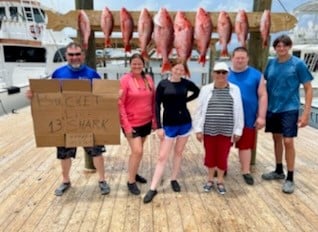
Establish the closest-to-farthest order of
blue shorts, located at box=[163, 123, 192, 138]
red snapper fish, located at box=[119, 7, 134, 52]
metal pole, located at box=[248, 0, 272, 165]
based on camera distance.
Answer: red snapper fish, located at box=[119, 7, 134, 52], blue shorts, located at box=[163, 123, 192, 138], metal pole, located at box=[248, 0, 272, 165]

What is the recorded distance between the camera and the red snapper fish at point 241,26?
121 inches

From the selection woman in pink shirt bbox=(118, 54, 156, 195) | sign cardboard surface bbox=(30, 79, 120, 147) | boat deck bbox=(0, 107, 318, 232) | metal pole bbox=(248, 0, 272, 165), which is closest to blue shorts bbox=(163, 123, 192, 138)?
woman in pink shirt bbox=(118, 54, 156, 195)

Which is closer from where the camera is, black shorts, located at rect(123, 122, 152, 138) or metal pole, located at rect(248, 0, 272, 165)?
black shorts, located at rect(123, 122, 152, 138)

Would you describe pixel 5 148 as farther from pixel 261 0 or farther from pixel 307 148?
pixel 307 148

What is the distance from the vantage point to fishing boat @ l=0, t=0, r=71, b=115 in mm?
12461

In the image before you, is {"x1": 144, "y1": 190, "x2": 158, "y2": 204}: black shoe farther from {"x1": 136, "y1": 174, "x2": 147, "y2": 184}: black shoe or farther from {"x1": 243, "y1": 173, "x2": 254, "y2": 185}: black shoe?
{"x1": 243, "y1": 173, "x2": 254, "y2": 185}: black shoe

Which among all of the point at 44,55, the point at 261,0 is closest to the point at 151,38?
the point at 261,0

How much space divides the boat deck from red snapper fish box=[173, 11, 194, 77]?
1.40 m

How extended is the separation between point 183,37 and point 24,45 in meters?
11.5

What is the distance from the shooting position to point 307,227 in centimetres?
264

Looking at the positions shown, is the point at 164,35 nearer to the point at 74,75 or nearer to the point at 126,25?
the point at 126,25

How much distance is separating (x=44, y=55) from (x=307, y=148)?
11.7m

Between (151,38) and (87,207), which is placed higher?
(151,38)

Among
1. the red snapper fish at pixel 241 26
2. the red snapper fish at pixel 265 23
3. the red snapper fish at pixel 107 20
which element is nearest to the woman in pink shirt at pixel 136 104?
the red snapper fish at pixel 107 20
